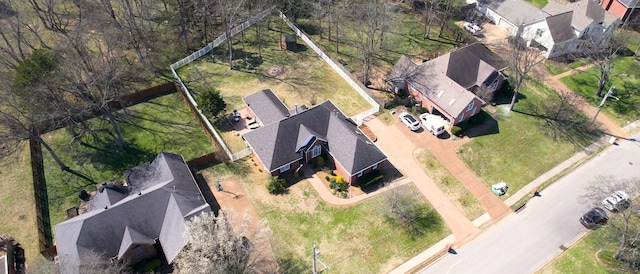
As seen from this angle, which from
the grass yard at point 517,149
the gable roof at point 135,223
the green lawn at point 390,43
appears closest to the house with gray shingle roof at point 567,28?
the green lawn at point 390,43

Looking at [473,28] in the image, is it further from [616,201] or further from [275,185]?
[275,185]

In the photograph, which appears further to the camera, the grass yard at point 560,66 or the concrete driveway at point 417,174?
the grass yard at point 560,66

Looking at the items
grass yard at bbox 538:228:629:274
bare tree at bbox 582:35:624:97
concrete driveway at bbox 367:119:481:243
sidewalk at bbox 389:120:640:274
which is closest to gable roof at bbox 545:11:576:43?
bare tree at bbox 582:35:624:97

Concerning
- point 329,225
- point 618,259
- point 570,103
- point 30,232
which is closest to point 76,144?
point 30,232

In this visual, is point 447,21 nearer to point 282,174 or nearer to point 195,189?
point 282,174

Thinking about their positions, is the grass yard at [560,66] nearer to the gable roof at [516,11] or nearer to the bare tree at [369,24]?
the gable roof at [516,11]

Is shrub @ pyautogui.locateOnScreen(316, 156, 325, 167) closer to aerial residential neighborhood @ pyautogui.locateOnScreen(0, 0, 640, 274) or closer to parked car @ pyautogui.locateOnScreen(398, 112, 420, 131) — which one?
aerial residential neighborhood @ pyautogui.locateOnScreen(0, 0, 640, 274)

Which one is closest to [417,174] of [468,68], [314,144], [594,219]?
[314,144]
